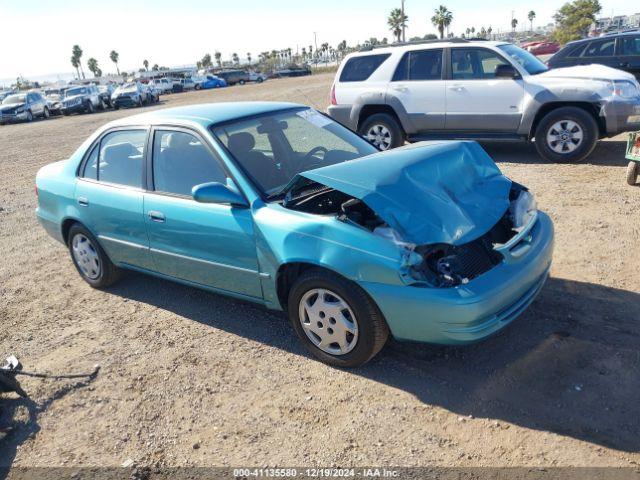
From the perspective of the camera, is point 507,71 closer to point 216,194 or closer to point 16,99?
point 216,194

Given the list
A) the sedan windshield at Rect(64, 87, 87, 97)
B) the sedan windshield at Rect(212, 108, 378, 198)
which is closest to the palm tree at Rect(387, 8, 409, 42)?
the sedan windshield at Rect(64, 87, 87, 97)

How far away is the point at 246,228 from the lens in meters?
3.75

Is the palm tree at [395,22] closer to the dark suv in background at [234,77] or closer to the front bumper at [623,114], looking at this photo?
the dark suv in background at [234,77]

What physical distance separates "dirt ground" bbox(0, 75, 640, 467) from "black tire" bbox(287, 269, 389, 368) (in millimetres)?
132

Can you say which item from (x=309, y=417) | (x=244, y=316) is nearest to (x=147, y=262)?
(x=244, y=316)

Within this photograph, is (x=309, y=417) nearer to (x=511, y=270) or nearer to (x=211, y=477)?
(x=211, y=477)

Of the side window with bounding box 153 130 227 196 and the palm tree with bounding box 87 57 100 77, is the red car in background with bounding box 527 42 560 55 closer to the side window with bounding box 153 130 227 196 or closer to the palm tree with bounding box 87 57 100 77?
Result: the side window with bounding box 153 130 227 196

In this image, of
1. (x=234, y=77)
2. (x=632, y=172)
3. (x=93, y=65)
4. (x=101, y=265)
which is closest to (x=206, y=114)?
(x=101, y=265)

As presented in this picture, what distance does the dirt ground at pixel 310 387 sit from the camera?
2.95 metres

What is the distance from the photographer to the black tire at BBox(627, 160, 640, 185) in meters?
6.75

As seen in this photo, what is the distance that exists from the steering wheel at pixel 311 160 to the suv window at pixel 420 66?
5.19 m

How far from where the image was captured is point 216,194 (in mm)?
3707

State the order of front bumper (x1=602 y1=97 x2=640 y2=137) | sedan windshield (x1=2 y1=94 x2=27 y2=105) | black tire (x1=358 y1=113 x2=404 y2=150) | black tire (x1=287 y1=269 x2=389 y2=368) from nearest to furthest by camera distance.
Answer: black tire (x1=287 y1=269 x2=389 y2=368) < front bumper (x1=602 y1=97 x2=640 y2=137) < black tire (x1=358 y1=113 x2=404 y2=150) < sedan windshield (x1=2 y1=94 x2=27 y2=105)

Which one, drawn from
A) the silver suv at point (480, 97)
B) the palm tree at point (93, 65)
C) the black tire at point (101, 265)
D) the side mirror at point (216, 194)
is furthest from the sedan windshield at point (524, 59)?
the palm tree at point (93, 65)
